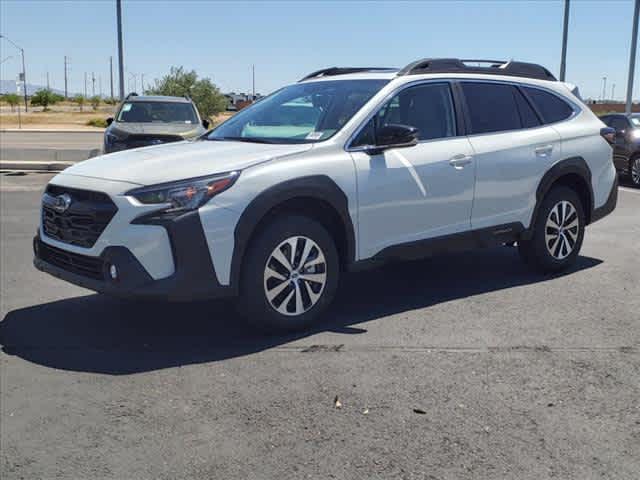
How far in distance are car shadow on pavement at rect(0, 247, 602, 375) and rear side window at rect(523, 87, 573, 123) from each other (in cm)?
144

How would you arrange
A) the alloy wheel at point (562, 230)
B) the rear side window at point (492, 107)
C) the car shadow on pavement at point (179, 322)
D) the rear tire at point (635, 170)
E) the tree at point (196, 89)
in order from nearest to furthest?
the car shadow on pavement at point (179, 322)
the rear side window at point (492, 107)
the alloy wheel at point (562, 230)
the rear tire at point (635, 170)
the tree at point (196, 89)

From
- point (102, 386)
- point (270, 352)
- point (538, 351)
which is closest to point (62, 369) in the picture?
point (102, 386)

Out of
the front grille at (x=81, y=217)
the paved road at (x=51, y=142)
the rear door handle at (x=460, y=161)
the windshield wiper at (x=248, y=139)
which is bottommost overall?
the paved road at (x=51, y=142)

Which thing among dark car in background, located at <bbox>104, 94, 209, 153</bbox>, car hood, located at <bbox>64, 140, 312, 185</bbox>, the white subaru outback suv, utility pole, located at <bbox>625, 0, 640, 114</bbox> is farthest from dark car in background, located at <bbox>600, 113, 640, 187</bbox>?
utility pole, located at <bbox>625, 0, 640, 114</bbox>

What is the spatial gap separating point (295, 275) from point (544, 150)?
279 cm

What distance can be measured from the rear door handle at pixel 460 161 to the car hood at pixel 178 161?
→ 4.13 feet

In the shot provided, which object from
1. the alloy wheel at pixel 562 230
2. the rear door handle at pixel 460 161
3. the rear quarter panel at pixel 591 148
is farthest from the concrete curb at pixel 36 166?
the rear door handle at pixel 460 161

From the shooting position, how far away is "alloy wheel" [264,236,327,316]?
4.98m

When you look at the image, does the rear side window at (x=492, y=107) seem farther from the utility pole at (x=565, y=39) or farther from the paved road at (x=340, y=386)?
the utility pole at (x=565, y=39)

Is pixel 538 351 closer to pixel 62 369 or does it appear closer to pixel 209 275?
pixel 209 275

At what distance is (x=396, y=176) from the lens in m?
5.48

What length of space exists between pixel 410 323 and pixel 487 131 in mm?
1853

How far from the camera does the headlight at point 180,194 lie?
15.0ft

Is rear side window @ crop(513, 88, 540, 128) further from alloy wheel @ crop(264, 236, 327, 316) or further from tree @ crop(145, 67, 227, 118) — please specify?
tree @ crop(145, 67, 227, 118)
